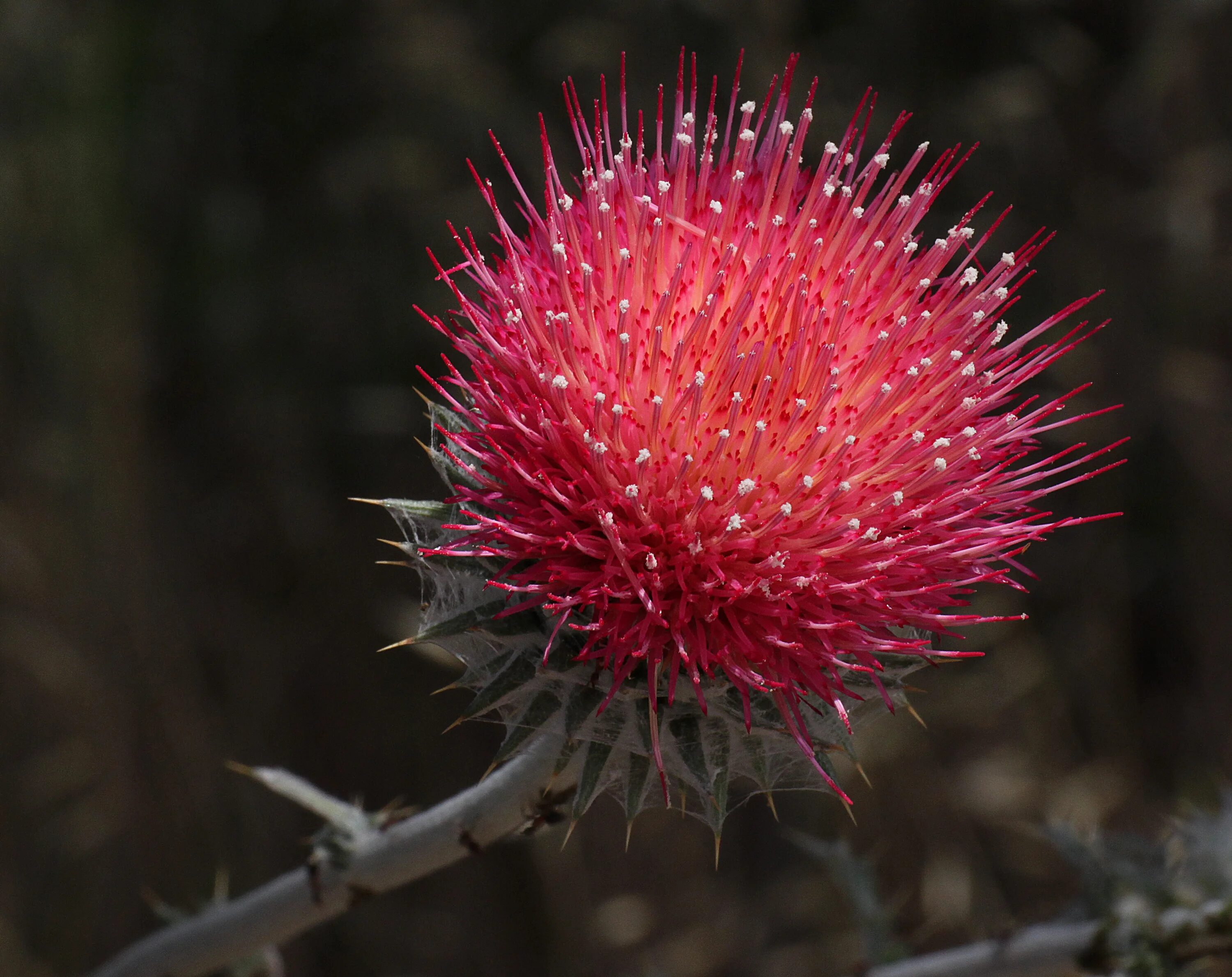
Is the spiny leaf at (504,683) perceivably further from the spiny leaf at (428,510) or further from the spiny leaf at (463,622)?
the spiny leaf at (428,510)

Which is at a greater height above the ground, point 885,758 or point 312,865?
point 312,865

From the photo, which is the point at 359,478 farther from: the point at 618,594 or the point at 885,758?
the point at 618,594

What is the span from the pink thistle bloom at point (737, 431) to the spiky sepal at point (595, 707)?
42 millimetres

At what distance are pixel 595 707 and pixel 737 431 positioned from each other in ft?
1.68

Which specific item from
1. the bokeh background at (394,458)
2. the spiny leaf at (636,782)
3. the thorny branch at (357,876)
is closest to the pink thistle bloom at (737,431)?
the spiny leaf at (636,782)

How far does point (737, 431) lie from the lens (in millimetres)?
1731

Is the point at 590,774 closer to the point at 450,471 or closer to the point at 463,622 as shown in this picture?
the point at 463,622

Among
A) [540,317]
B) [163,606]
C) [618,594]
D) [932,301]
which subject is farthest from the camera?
[163,606]

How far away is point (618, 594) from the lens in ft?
5.36

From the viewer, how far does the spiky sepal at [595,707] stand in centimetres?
177

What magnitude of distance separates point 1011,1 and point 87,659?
455cm

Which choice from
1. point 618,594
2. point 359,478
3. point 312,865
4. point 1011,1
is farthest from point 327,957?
point 1011,1

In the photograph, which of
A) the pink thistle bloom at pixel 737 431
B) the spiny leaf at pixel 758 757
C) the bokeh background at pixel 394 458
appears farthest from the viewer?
the bokeh background at pixel 394 458

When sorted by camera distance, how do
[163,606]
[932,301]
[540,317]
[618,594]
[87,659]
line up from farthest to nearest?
[163,606]
[87,659]
[932,301]
[540,317]
[618,594]
